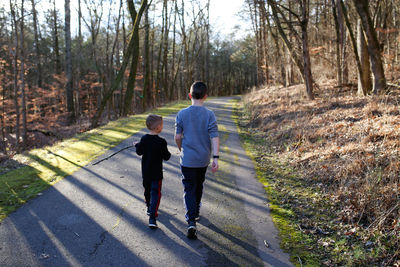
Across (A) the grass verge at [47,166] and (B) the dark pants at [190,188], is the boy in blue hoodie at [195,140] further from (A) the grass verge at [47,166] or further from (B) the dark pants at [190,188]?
(A) the grass verge at [47,166]

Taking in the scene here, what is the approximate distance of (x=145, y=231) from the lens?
370cm

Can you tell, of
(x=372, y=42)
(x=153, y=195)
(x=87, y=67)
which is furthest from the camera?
(x=87, y=67)

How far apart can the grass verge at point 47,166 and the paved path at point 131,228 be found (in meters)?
0.31

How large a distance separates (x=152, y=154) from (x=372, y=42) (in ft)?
31.9

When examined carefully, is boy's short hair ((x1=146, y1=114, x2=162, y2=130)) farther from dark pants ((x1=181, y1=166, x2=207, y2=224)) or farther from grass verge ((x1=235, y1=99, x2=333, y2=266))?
grass verge ((x1=235, y1=99, x2=333, y2=266))

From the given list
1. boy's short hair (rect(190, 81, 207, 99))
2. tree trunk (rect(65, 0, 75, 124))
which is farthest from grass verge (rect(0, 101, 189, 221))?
tree trunk (rect(65, 0, 75, 124))

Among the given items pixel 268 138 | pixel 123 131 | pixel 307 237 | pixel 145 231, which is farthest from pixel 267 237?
pixel 123 131

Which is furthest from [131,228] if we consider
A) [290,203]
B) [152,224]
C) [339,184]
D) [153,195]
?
[339,184]

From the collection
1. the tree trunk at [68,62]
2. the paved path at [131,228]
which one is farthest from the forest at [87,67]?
the paved path at [131,228]

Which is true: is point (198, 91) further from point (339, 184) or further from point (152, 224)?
point (339, 184)

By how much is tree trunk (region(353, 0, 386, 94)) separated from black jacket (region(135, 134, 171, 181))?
9.49 metres

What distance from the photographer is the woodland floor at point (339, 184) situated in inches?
131

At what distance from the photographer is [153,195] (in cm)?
388

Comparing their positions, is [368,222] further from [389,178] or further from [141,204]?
[141,204]
